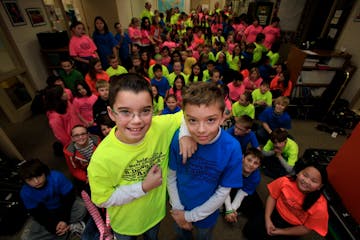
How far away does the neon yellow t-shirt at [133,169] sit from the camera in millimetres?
848

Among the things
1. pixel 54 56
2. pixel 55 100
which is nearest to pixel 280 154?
pixel 55 100

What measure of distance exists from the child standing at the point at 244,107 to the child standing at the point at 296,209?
128 centimetres

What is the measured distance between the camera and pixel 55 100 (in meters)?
2.11

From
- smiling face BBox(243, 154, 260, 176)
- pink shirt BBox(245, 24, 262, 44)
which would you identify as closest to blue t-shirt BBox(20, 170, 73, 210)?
smiling face BBox(243, 154, 260, 176)

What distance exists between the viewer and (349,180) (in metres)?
1.79

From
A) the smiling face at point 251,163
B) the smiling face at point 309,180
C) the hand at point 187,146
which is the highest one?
the hand at point 187,146

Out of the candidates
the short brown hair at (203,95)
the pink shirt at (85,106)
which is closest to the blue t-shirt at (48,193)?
the pink shirt at (85,106)

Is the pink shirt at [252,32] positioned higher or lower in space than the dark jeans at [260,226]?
higher

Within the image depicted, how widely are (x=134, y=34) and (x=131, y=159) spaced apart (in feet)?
16.4

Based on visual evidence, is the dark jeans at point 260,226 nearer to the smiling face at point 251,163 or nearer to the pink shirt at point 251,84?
the smiling face at point 251,163

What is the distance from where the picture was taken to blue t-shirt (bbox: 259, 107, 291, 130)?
2631 mm

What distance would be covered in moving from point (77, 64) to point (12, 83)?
4.12ft

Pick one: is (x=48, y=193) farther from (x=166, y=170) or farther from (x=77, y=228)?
(x=166, y=170)

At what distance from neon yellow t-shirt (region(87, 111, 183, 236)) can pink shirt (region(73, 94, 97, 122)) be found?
189 cm
